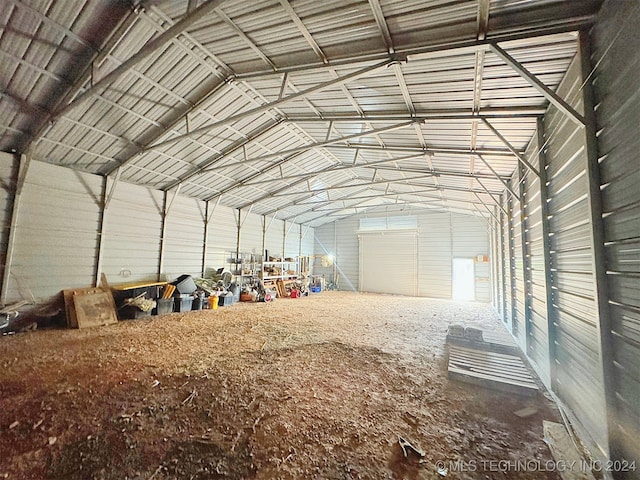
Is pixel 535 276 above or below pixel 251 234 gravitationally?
below

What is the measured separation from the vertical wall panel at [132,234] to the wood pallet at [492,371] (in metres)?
9.08

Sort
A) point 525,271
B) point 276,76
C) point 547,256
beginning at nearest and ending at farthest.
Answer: point 547,256
point 276,76
point 525,271

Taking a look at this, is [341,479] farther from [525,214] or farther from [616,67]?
[525,214]

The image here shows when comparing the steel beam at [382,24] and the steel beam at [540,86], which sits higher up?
the steel beam at [382,24]

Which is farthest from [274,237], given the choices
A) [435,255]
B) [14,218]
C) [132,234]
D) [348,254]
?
[14,218]

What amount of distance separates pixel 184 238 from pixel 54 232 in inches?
144

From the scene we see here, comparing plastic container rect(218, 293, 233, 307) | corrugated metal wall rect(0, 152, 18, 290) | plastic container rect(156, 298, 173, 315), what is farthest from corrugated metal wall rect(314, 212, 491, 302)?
corrugated metal wall rect(0, 152, 18, 290)

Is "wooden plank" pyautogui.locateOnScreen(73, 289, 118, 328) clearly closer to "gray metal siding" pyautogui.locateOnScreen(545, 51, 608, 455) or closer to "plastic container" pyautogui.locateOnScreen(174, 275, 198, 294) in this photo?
"plastic container" pyautogui.locateOnScreen(174, 275, 198, 294)

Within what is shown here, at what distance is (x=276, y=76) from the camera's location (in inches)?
186

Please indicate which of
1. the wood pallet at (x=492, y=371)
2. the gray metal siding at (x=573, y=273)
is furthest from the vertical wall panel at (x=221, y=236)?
the gray metal siding at (x=573, y=273)

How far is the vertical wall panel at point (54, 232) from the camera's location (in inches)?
233

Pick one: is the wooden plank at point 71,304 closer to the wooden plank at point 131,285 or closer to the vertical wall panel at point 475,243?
the wooden plank at point 131,285

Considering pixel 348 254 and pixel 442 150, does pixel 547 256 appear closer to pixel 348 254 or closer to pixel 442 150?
pixel 442 150

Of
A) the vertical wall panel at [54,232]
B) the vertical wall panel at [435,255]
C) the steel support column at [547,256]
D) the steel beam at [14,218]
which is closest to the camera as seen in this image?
the steel support column at [547,256]
